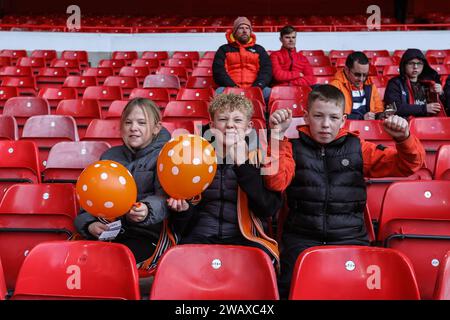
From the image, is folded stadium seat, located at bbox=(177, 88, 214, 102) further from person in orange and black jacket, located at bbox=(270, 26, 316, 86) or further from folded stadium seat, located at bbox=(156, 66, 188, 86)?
folded stadium seat, located at bbox=(156, 66, 188, 86)

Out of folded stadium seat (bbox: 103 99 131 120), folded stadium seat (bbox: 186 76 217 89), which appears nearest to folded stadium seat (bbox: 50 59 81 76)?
folded stadium seat (bbox: 186 76 217 89)

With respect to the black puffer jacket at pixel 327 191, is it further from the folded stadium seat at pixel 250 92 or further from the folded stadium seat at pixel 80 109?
the folded stadium seat at pixel 80 109

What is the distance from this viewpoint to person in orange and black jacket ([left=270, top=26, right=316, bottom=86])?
5.54 metres

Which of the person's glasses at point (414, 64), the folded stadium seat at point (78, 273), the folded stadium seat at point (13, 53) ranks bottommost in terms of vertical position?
the folded stadium seat at point (78, 273)

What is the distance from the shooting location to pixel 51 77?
23.6 feet

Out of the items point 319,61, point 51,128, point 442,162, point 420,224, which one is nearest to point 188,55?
point 319,61

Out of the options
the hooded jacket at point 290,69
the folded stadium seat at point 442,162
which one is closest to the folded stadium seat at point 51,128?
the hooded jacket at point 290,69

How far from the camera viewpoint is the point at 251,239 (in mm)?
2381

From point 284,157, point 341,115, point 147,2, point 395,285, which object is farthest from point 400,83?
point 147,2

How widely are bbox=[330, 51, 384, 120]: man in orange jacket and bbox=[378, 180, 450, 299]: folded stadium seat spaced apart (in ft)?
5.36

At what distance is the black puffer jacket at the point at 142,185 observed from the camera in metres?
2.36

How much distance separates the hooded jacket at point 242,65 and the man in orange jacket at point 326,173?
2940 mm
